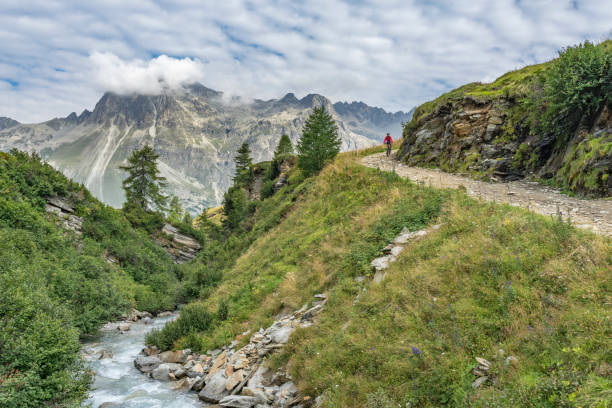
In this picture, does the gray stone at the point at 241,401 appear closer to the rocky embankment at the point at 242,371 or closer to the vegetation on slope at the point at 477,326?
the rocky embankment at the point at 242,371

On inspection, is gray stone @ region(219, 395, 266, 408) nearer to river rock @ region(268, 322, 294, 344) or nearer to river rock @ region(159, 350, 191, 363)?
river rock @ region(268, 322, 294, 344)

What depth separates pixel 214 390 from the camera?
10125 mm

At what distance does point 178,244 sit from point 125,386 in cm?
4492

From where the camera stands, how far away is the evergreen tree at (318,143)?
29.6 meters

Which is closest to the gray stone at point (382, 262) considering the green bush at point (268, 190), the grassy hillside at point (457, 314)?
the grassy hillside at point (457, 314)

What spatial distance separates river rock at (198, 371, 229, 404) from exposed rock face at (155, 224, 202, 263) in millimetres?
44623

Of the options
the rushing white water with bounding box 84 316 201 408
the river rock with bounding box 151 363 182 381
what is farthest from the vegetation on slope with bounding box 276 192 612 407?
the river rock with bounding box 151 363 182 381

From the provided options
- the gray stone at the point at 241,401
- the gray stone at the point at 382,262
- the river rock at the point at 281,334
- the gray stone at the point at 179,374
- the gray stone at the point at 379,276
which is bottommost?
the gray stone at the point at 179,374

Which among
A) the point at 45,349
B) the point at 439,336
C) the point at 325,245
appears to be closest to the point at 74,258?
the point at 45,349

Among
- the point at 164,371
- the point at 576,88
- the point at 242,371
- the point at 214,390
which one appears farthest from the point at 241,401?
the point at 576,88

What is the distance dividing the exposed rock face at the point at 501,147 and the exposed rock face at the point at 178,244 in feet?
130

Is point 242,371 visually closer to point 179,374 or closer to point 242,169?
point 179,374

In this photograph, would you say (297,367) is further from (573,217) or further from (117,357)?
(117,357)

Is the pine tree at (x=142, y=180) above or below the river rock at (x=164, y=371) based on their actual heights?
above
